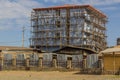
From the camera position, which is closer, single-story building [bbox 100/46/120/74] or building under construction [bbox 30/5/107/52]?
single-story building [bbox 100/46/120/74]

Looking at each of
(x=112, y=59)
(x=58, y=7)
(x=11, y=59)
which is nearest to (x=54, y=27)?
(x=58, y=7)

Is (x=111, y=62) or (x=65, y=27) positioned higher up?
(x=65, y=27)

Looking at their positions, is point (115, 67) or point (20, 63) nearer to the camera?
point (115, 67)

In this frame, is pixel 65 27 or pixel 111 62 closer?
pixel 111 62

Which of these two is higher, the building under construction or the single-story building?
the building under construction

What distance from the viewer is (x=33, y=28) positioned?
328 feet

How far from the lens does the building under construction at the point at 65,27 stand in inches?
3696

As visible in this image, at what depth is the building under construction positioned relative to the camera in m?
93.9

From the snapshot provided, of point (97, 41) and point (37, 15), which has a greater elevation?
point (37, 15)

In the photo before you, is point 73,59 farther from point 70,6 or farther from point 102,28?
point 102,28

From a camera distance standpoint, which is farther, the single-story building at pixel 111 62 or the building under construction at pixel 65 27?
→ the building under construction at pixel 65 27

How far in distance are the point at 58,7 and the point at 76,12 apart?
18.8ft

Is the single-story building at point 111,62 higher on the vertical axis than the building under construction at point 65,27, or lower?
lower

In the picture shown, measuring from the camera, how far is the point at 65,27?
9594cm
